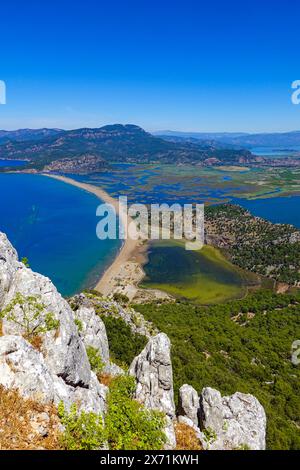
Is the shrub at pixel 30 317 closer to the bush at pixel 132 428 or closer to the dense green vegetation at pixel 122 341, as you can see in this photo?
the bush at pixel 132 428

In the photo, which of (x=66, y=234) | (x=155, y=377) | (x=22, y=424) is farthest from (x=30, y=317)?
(x=66, y=234)

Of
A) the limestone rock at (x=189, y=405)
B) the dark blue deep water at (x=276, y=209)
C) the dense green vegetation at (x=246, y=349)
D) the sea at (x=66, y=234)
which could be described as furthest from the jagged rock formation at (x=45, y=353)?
the dark blue deep water at (x=276, y=209)

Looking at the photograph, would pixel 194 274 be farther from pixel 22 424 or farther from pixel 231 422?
pixel 22 424

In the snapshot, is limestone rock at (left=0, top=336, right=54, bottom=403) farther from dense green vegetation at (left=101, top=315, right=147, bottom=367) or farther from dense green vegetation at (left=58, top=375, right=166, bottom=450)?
dense green vegetation at (left=101, top=315, right=147, bottom=367)

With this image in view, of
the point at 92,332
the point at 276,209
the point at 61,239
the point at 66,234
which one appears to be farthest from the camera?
the point at 276,209
